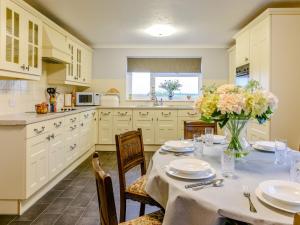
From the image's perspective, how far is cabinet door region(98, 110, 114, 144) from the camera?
507cm

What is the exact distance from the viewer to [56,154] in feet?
10.0

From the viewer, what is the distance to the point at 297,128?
3.04 m

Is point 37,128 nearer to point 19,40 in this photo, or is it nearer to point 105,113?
point 19,40

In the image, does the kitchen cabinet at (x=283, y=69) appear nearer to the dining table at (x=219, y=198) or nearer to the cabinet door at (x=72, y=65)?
the dining table at (x=219, y=198)

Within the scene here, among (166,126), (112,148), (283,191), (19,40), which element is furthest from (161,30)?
(283,191)

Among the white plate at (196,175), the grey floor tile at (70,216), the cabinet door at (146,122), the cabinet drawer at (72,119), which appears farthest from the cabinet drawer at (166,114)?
the white plate at (196,175)

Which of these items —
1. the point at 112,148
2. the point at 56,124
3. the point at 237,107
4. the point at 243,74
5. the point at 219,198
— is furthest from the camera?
the point at 112,148

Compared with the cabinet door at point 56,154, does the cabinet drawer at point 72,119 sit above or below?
above

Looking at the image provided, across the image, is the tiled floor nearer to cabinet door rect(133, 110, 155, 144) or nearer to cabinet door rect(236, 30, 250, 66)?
cabinet door rect(133, 110, 155, 144)

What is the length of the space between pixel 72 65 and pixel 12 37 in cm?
178

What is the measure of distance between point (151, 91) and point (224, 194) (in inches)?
191

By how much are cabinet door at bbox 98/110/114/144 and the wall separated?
846 mm

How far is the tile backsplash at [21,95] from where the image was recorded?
2907 mm

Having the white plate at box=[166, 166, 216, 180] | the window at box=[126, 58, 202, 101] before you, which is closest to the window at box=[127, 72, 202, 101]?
the window at box=[126, 58, 202, 101]
